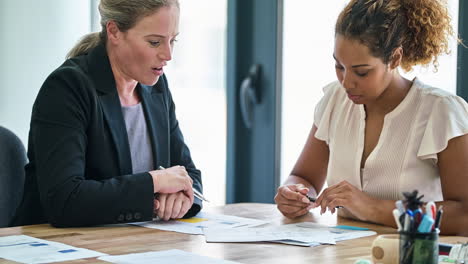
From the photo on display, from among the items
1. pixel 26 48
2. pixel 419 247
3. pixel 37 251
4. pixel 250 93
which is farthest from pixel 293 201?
pixel 26 48

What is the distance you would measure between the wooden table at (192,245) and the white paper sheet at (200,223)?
0.06 m

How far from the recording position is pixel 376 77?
2.24 meters

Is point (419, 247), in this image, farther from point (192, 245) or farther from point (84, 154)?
point (84, 154)

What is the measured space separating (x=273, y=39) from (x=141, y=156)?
162 centimetres

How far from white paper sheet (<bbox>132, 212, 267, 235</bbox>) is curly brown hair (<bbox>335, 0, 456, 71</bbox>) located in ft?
2.09

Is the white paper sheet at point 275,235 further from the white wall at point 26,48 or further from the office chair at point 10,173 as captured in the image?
the white wall at point 26,48

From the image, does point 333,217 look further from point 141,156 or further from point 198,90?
point 198,90

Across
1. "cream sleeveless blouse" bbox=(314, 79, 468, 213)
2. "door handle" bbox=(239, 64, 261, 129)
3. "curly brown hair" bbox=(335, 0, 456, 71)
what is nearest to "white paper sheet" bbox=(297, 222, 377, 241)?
"cream sleeveless blouse" bbox=(314, 79, 468, 213)

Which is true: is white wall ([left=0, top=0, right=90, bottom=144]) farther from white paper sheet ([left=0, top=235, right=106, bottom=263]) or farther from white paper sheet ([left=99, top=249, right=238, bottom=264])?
white paper sheet ([left=99, top=249, right=238, bottom=264])

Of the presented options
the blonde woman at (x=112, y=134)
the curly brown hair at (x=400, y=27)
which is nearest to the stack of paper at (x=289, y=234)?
the blonde woman at (x=112, y=134)

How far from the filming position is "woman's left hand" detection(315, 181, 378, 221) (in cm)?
214

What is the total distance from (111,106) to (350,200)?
774 millimetres

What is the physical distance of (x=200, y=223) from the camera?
2146 millimetres

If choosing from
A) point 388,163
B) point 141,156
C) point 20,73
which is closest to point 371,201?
point 388,163
